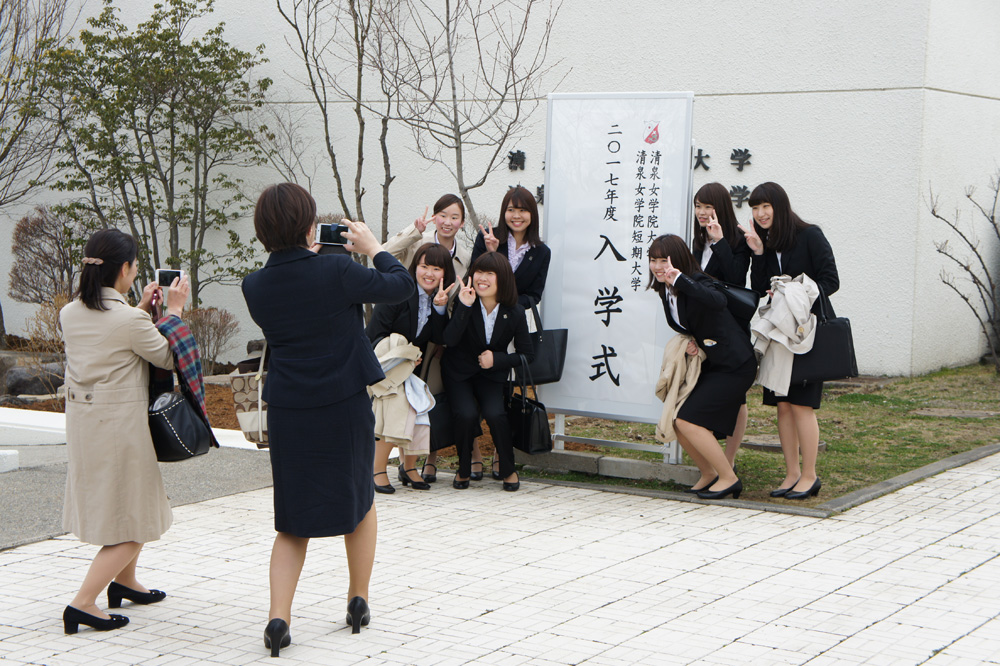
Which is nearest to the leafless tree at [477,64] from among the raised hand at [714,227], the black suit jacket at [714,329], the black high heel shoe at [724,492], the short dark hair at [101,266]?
the raised hand at [714,227]

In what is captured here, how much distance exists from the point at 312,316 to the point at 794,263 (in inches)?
138

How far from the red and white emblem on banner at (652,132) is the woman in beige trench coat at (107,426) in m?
3.69

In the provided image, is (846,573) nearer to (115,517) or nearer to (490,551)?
(490,551)

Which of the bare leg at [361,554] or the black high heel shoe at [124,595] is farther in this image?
the black high heel shoe at [124,595]

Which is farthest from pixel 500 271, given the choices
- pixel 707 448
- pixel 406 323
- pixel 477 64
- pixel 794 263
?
pixel 477 64

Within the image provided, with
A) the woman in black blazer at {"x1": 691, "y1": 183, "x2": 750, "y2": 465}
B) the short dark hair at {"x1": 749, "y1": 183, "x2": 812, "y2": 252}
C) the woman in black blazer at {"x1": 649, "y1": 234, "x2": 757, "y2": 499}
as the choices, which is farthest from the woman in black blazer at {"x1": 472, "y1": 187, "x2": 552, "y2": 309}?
the short dark hair at {"x1": 749, "y1": 183, "x2": 812, "y2": 252}

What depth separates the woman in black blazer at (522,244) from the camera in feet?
22.8

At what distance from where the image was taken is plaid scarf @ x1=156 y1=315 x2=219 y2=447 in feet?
14.3

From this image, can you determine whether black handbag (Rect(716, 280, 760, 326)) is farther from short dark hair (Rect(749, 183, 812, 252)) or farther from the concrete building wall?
the concrete building wall

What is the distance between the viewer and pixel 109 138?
516 inches

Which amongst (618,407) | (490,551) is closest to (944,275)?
(618,407)

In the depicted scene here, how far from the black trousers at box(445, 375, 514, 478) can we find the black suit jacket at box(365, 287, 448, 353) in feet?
1.19

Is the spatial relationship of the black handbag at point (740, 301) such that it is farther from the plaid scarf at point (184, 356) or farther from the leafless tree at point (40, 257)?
the leafless tree at point (40, 257)

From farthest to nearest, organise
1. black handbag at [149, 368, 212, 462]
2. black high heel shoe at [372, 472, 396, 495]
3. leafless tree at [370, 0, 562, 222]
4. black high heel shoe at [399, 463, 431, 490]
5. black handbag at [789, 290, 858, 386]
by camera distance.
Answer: leafless tree at [370, 0, 562, 222], black high heel shoe at [399, 463, 431, 490], black high heel shoe at [372, 472, 396, 495], black handbag at [789, 290, 858, 386], black handbag at [149, 368, 212, 462]
